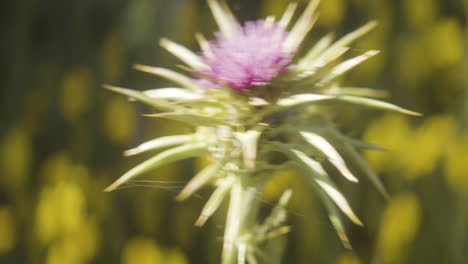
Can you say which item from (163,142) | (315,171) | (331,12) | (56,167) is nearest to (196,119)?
(163,142)

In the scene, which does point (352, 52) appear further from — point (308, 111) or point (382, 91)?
point (382, 91)

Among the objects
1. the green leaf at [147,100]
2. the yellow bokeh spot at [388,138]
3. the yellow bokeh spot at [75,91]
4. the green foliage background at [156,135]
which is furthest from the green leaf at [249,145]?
the yellow bokeh spot at [75,91]

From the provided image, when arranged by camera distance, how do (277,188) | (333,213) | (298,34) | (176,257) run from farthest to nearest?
(176,257) → (277,188) → (298,34) → (333,213)

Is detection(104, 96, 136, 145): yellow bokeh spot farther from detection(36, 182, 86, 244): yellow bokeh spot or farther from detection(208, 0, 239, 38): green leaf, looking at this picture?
detection(208, 0, 239, 38): green leaf

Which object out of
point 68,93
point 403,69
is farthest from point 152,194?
point 403,69

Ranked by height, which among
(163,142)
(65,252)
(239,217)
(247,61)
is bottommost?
(65,252)

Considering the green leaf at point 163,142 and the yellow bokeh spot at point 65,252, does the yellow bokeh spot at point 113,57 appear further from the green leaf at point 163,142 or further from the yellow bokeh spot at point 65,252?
the green leaf at point 163,142

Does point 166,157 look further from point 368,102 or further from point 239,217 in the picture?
point 368,102
